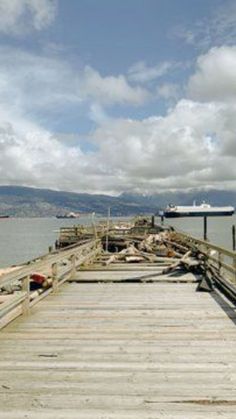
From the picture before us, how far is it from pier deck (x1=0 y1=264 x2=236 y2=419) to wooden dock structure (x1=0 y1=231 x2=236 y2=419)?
0.04 ft

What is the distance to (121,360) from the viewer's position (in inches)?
257

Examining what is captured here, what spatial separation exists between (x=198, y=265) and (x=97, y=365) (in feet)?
38.7

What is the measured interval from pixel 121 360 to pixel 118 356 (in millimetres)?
199

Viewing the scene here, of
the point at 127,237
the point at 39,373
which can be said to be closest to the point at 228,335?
the point at 39,373

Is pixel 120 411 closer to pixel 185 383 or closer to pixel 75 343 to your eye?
pixel 185 383

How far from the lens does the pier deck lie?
4957 mm

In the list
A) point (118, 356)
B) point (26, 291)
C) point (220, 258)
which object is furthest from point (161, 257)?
point (118, 356)

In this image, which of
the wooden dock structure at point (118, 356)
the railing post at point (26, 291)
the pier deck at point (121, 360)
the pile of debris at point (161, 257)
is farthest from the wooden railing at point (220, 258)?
the railing post at point (26, 291)

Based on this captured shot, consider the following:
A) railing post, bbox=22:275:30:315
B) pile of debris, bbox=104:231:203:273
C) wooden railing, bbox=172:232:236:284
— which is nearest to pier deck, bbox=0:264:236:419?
railing post, bbox=22:275:30:315

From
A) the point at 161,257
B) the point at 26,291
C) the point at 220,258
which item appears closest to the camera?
the point at 26,291

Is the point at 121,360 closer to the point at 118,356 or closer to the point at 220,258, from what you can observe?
the point at 118,356

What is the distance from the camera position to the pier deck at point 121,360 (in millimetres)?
4957

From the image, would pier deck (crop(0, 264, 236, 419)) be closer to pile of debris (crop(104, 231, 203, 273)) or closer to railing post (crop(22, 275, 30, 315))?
railing post (crop(22, 275, 30, 315))

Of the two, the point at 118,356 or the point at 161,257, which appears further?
the point at 161,257
